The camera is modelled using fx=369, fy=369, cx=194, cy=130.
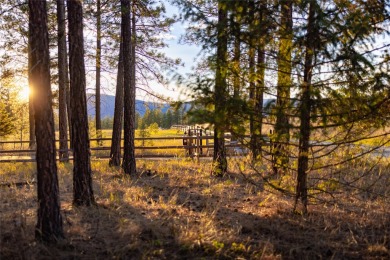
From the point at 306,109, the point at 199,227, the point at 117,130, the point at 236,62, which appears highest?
the point at 236,62

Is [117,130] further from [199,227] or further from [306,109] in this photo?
[306,109]

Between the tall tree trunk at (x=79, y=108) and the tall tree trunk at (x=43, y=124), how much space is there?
180 cm

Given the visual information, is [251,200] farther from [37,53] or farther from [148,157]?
[148,157]

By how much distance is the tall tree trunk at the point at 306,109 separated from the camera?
19.5ft

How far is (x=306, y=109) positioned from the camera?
5.92m

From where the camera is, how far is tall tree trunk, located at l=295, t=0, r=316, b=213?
19.5ft

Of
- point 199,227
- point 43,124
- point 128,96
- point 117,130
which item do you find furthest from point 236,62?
point 117,130

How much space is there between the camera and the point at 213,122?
18.8ft

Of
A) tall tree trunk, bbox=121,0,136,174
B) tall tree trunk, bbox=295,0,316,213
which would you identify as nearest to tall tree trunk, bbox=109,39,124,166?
tall tree trunk, bbox=121,0,136,174

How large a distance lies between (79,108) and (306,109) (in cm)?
410

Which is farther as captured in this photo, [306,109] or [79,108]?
[79,108]

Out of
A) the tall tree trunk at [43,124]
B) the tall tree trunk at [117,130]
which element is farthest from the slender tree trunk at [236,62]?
the tall tree trunk at [117,130]

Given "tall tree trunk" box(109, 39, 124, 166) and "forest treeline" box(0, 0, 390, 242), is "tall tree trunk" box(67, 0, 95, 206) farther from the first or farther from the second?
"tall tree trunk" box(109, 39, 124, 166)

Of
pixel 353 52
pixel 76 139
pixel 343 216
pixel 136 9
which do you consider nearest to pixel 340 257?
pixel 343 216
